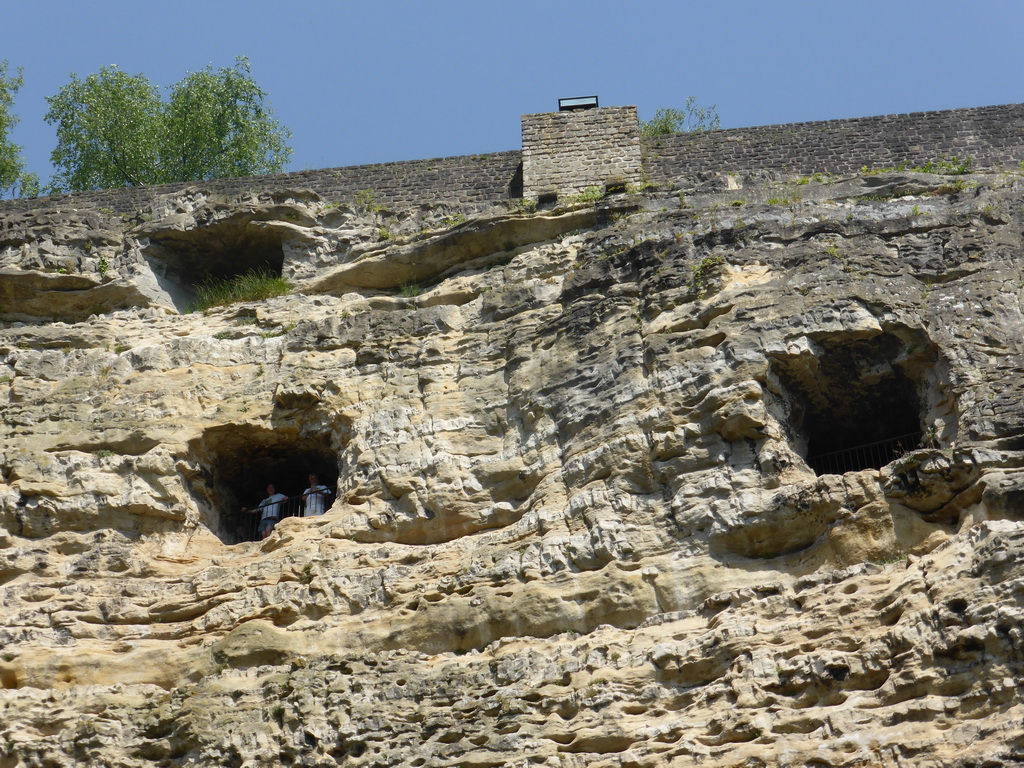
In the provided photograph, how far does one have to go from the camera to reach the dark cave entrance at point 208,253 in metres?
15.2

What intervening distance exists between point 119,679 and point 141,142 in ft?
47.2

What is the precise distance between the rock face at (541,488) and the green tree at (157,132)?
28.7 ft

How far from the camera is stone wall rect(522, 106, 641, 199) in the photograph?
49.7ft

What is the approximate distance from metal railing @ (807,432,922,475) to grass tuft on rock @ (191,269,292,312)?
577cm

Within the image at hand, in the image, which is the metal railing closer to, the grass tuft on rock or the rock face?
the rock face

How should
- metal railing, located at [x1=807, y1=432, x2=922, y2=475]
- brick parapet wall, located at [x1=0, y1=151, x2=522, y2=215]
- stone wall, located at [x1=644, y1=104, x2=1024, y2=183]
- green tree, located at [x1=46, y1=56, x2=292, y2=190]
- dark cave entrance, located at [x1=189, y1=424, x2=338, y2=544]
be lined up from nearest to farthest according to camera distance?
1. metal railing, located at [x1=807, y1=432, x2=922, y2=475]
2. dark cave entrance, located at [x1=189, y1=424, x2=338, y2=544]
3. stone wall, located at [x1=644, y1=104, x2=1024, y2=183]
4. brick parapet wall, located at [x1=0, y1=151, x2=522, y2=215]
5. green tree, located at [x1=46, y1=56, x2=292, y2=190]

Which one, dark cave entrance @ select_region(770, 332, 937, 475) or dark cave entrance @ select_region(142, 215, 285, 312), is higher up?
dark cave entrance @ select_region(142, 215, 285, 312)

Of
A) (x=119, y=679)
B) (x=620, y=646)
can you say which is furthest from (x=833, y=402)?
(x=119, y=679)

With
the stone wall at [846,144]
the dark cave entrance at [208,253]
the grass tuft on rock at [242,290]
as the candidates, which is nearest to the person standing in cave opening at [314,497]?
the grass tuft on rock at [242,290]

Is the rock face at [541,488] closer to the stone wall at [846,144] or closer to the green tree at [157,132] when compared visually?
the stone wall at [846,144]

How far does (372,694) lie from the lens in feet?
34.2

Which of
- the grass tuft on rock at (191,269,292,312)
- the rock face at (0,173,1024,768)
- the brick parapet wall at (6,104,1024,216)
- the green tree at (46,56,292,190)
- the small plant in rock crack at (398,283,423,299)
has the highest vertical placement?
the green tree at (46,56,292,190)

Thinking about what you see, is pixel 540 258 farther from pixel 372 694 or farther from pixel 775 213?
pixel 372 694

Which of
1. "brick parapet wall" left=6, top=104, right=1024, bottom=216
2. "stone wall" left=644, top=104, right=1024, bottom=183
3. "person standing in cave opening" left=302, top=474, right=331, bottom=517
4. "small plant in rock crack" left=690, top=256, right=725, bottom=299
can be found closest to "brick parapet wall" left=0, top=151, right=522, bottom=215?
"brick parapet wall" left=6, top=104, right=1024, bottom=216
